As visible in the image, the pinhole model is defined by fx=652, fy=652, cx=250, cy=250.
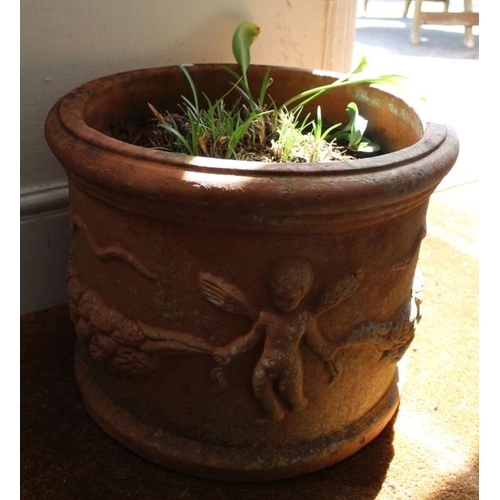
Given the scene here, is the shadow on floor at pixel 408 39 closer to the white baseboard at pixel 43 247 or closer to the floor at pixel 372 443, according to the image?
the floor at pixel 372 443

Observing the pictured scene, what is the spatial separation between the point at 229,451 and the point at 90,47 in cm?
103

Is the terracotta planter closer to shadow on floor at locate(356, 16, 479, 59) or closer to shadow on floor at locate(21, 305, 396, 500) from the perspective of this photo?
shadow on floor at locate(21, 305, 396, 500)

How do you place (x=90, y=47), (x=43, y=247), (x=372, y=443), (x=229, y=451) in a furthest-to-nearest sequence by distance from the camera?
(x=43, y=247), (x=90, y=47), (x=372, y=443), (x=229, y=451)

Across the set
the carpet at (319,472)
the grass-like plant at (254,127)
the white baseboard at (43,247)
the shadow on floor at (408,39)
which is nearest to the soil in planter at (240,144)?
the grass-like plant at (254,127)

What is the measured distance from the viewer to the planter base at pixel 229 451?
4.20 ft

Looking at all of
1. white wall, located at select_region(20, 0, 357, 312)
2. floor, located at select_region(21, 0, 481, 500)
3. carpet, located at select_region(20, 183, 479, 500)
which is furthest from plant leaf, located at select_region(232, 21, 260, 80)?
carpet, located at select_region(20, 183, 479, 500)

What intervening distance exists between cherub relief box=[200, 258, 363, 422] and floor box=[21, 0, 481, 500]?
0.88ft

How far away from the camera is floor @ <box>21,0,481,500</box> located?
1.29 metres

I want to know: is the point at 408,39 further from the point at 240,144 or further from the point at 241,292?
the point at 241,292

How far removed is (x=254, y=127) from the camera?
4.96 ft

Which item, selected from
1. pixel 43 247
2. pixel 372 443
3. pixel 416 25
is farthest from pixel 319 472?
pixel 416 25

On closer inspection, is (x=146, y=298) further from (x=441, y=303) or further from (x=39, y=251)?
(x=441, y=303)

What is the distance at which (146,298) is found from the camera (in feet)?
3.90

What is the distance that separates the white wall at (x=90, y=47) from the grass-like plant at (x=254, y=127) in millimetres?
153
